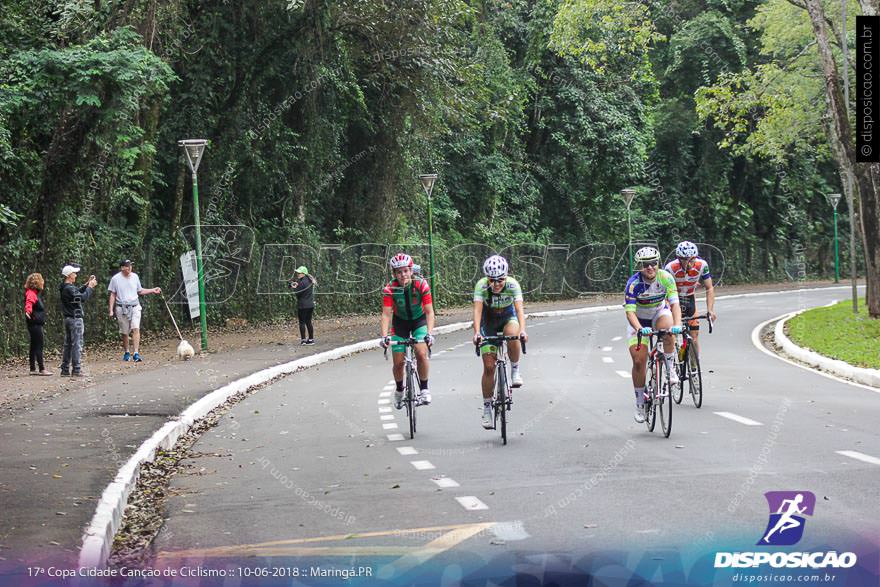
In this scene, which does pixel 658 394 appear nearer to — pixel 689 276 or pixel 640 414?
pixel 640 414

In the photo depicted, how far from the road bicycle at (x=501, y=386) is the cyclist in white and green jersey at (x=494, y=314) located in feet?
0.18

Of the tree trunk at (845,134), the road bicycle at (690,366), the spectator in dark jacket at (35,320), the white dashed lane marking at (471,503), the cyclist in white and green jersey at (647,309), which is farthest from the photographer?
the tree trunk at (845,134)

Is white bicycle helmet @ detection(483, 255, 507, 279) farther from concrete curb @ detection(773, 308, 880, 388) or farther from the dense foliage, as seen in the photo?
the dense foliage

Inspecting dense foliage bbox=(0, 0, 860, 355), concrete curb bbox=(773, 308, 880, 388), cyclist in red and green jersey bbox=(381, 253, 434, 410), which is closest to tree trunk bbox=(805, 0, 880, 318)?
concrete curb bbox=(773, 308, 880, 388)

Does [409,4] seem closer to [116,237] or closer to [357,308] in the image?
[116,237]

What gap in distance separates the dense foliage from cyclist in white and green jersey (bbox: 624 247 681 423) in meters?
12.5

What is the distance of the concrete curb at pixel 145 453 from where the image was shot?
7715 mm

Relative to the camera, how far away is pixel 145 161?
29.8 metres

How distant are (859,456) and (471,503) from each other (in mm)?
3820

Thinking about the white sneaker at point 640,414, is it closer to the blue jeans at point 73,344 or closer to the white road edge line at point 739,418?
the white road edge line at point 739,418

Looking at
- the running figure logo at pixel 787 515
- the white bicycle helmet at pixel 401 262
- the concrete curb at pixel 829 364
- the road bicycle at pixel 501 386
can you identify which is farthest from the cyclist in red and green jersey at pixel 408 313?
the concrete curb at pixel 829 364

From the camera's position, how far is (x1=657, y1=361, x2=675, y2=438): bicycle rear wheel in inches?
494

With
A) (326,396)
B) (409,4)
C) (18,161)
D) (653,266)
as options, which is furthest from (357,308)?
(653,266)

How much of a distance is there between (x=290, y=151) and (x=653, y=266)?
23317 millimetres
